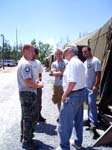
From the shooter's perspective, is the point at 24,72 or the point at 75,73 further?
the point at 24,72

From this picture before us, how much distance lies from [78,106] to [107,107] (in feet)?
8.46

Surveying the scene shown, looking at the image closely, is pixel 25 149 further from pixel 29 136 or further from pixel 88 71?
pixel 88 71

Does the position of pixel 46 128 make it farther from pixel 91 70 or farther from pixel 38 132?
pixel 91 70

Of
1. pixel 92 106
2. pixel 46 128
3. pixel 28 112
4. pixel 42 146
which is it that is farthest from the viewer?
pixel 46 128

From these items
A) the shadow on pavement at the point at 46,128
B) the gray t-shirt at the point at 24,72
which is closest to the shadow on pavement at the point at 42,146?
the shadow on pavement at the point at 46,128

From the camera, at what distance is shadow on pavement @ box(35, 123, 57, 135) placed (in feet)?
25.1

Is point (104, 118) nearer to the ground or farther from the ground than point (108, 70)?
nearer to the ground

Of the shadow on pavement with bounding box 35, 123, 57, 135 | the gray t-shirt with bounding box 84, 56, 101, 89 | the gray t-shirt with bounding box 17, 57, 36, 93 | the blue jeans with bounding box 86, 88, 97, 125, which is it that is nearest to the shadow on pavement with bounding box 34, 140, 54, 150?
the shadow on pavement with bounding box 35, 123, 57, 135

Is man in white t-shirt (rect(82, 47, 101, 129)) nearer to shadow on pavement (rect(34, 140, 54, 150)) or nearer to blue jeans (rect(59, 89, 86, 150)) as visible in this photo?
shadow on pavement (rect(34, 140, 54, 150))

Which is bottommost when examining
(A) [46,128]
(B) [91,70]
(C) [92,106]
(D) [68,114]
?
(A) [46,128]

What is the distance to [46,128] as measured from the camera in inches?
316

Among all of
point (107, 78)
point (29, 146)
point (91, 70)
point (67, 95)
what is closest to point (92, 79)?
point (91, 70)

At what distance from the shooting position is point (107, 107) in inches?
322

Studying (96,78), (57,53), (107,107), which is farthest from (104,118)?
(57,53)
